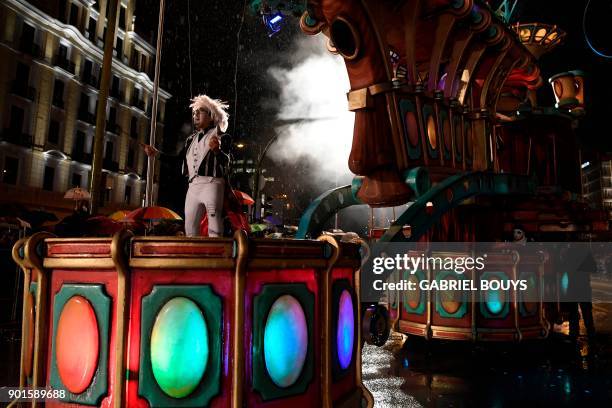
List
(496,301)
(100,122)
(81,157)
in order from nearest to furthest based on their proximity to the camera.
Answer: (496,301) → (100,122) → (81,157)

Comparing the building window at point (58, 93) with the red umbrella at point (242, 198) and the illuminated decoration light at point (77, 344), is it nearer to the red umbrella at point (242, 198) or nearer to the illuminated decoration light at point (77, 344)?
the red umbrella at point (242, 198)

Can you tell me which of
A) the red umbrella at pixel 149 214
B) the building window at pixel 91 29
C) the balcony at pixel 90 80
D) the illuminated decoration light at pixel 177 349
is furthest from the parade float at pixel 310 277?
the building window at pixel 91 29

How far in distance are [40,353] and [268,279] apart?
1.80 metres

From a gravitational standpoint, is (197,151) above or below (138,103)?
below

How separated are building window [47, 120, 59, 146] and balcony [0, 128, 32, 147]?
219cm

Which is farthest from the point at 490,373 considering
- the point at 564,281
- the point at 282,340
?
the point at 282,340

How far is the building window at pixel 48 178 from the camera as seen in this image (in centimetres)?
2788

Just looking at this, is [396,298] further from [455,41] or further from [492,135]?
[455,41]

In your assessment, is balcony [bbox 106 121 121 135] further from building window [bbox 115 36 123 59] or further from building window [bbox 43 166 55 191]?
building window [bbox 43 166 55 191]

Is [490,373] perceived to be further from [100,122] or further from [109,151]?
[109,151]

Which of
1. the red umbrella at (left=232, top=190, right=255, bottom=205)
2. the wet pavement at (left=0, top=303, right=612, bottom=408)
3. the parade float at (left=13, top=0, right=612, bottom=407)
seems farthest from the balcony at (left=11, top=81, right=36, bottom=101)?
the parade float at (left=13, top=0, right=612, bottom=407)

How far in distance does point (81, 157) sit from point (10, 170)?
589 centimetres

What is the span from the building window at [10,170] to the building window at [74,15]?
11.3 metres

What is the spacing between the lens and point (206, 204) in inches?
169
